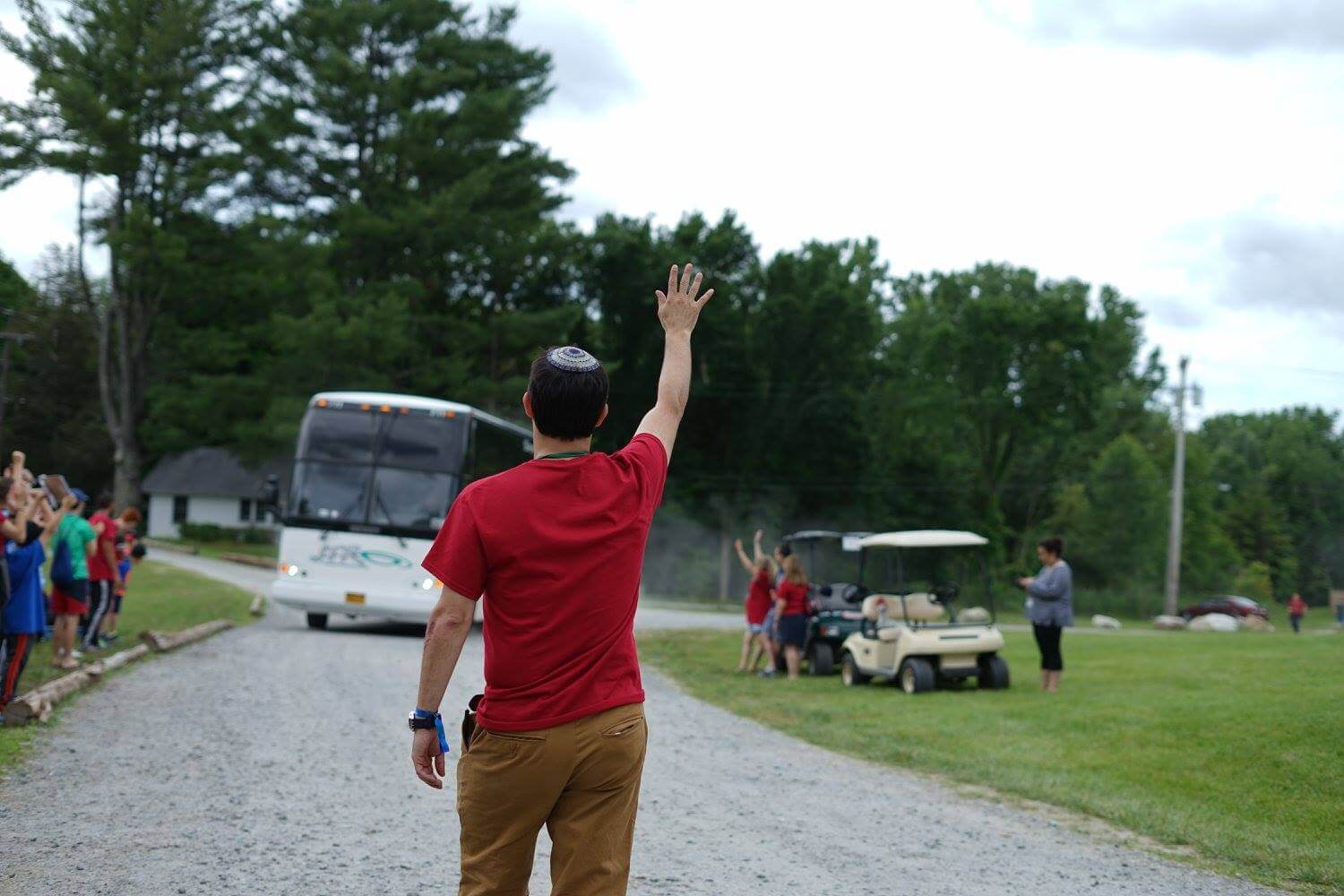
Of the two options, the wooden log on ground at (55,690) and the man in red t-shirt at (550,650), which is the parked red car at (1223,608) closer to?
the wooden log on ground at (55,690)

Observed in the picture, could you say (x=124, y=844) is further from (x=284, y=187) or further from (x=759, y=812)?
(x=284, y=187)

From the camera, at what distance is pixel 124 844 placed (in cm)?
664

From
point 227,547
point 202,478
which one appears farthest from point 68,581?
point 202,478

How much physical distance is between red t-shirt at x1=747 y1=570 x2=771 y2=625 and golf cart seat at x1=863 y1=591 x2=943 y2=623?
5.27 feet

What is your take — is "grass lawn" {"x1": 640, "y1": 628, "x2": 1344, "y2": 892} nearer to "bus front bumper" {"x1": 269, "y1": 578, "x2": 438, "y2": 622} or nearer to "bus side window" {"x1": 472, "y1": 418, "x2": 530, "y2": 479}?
"bus front bumper" {"x1": 269, "y1": 578, "x2": 438, "y2": 622}

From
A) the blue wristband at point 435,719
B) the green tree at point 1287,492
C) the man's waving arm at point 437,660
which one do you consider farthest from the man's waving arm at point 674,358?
the green tree at point 1287,492

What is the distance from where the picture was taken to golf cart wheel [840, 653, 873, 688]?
1780cm

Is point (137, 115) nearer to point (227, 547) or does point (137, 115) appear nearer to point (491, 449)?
point (227, 547)

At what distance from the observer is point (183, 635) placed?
18.3 meters

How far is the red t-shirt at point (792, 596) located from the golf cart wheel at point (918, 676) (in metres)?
2.23

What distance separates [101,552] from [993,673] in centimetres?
1178

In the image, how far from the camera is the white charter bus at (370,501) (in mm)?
21547

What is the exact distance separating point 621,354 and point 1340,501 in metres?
80.7

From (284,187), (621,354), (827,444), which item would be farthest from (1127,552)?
(284,187)
